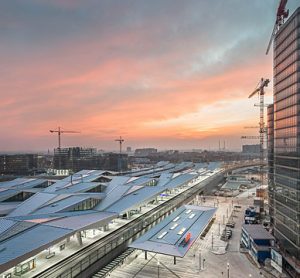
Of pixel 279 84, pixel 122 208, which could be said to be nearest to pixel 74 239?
pixel 122 208

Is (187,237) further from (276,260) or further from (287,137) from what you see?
(287,137)

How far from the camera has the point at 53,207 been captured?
5431cm

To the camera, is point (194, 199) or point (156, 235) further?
point (194, 199)

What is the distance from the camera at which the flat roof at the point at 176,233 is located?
151 feet

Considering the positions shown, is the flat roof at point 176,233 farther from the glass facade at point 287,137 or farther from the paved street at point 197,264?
the glass facade at point 287,137

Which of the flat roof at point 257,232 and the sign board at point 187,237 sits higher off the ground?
the sign board at point 187,237

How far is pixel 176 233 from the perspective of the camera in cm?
5347

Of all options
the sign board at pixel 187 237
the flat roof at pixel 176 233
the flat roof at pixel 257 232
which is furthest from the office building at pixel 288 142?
the sign board at pixel 187 237

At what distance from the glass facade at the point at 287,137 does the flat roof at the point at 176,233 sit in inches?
627

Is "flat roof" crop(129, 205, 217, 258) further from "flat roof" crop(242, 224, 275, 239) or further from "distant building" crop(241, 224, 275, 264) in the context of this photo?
"flat roof" crop(242, 224, 275, 239)

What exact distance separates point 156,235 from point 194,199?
62.5 m

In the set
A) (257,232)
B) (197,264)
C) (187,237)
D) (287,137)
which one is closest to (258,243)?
(257,232)

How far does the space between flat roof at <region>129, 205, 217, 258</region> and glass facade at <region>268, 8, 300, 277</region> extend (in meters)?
15.9

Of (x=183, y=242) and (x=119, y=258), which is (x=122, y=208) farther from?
(x=183, y=242)
